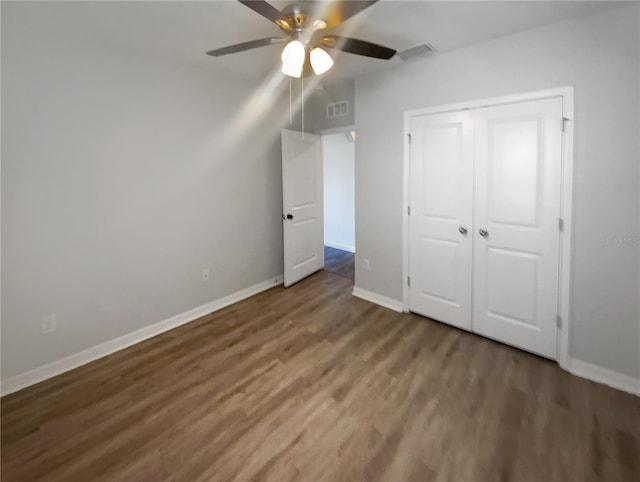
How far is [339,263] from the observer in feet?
16.9

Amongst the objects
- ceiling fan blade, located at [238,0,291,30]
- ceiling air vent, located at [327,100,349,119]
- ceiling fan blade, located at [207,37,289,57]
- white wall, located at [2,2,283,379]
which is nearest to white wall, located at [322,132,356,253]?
ceiling air vent, located at [327,100,349,119]

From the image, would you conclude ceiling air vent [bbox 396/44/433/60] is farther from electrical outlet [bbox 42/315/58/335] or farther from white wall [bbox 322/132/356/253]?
electrical outlet [bbox 42/315/58/335]

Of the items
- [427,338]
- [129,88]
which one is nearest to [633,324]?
[427,338]

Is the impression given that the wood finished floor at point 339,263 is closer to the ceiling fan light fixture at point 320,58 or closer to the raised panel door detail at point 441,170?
the raised panel door detail at point 441,170

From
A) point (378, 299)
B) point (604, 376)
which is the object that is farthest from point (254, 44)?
point (604, 376)

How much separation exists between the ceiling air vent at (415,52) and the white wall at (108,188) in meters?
1.69

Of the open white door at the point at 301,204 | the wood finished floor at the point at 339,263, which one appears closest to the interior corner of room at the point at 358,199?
the open white door at the point at 301,204

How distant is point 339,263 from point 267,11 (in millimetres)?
3912

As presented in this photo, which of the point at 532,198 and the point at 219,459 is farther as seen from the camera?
the point at 532,198

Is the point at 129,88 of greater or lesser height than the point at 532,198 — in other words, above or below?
above

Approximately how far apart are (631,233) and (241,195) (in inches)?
131

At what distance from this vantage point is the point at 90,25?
2199 millimetres

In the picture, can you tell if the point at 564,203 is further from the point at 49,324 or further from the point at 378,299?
the point at 49,324

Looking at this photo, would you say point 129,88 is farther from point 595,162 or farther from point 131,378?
point 595,162
